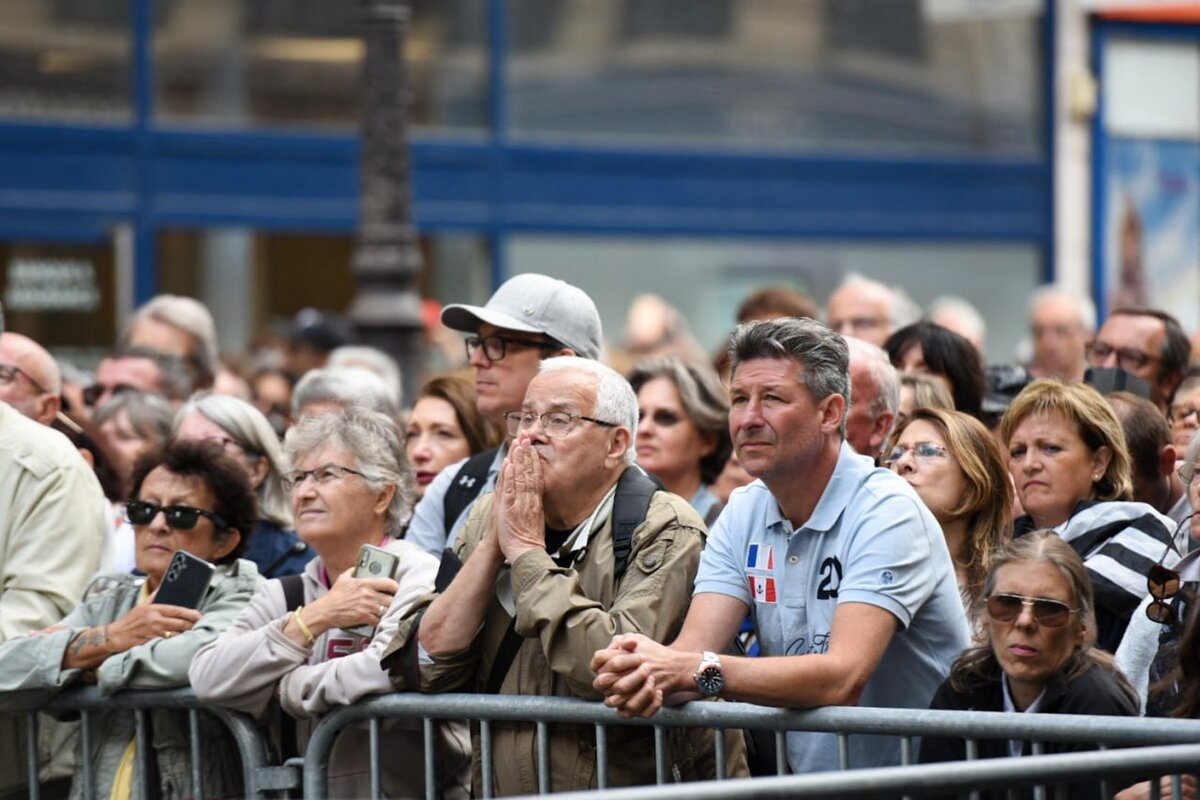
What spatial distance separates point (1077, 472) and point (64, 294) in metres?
11.3

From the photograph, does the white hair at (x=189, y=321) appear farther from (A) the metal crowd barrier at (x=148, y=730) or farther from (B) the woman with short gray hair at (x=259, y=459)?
(A) the metal crowd barrier at (x=148, y=730)

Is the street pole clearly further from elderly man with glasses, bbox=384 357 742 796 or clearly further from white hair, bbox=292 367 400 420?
elderly man with glasses, bbox=384 357 742 796

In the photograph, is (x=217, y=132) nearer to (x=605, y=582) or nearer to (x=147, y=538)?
(x=147, y=538)

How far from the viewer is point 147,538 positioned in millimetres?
6316

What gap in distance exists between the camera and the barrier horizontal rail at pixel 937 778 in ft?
12.0

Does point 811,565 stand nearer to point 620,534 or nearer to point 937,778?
point 620,534

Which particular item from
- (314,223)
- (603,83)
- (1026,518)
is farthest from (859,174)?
(1026,518)

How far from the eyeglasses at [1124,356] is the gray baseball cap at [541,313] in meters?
2.51

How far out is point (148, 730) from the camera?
19.8 ft

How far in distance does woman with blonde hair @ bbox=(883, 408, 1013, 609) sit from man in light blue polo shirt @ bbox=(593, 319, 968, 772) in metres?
0.75

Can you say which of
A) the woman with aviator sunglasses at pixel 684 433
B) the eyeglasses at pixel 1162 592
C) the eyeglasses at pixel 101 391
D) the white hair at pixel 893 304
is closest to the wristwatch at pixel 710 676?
the eyeglasses at pixel 1162 592

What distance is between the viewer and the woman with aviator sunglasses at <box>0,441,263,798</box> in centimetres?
596

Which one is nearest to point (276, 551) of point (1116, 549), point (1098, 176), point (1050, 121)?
point (1116, 549)

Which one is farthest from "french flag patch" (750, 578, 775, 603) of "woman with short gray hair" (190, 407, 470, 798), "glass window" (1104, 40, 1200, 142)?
"glass window" (1104, 40, 1200, 142)
